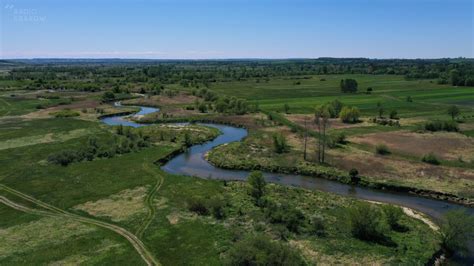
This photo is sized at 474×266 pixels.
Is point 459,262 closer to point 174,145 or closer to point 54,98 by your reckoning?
point 174,145

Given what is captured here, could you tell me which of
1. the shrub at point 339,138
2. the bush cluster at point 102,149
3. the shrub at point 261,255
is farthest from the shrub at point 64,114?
the shrub at point 261,255

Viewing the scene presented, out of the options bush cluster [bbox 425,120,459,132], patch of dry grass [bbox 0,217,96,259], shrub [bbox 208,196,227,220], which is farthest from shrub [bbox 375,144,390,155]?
patch of dry grass [bbox 0,217,96,259]

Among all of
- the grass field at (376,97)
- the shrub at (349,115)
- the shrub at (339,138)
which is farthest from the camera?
the grass field at (376,97)

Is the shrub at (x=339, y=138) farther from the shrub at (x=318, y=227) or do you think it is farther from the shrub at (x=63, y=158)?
the shrub at (x=63, y=158)

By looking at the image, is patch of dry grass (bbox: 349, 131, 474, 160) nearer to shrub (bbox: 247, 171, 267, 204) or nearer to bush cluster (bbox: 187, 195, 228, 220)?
shrub (bbox: 247, 171, 267, 204)

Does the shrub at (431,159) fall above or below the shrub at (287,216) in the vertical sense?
above

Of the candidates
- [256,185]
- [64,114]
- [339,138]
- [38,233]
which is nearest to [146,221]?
[38,233]
